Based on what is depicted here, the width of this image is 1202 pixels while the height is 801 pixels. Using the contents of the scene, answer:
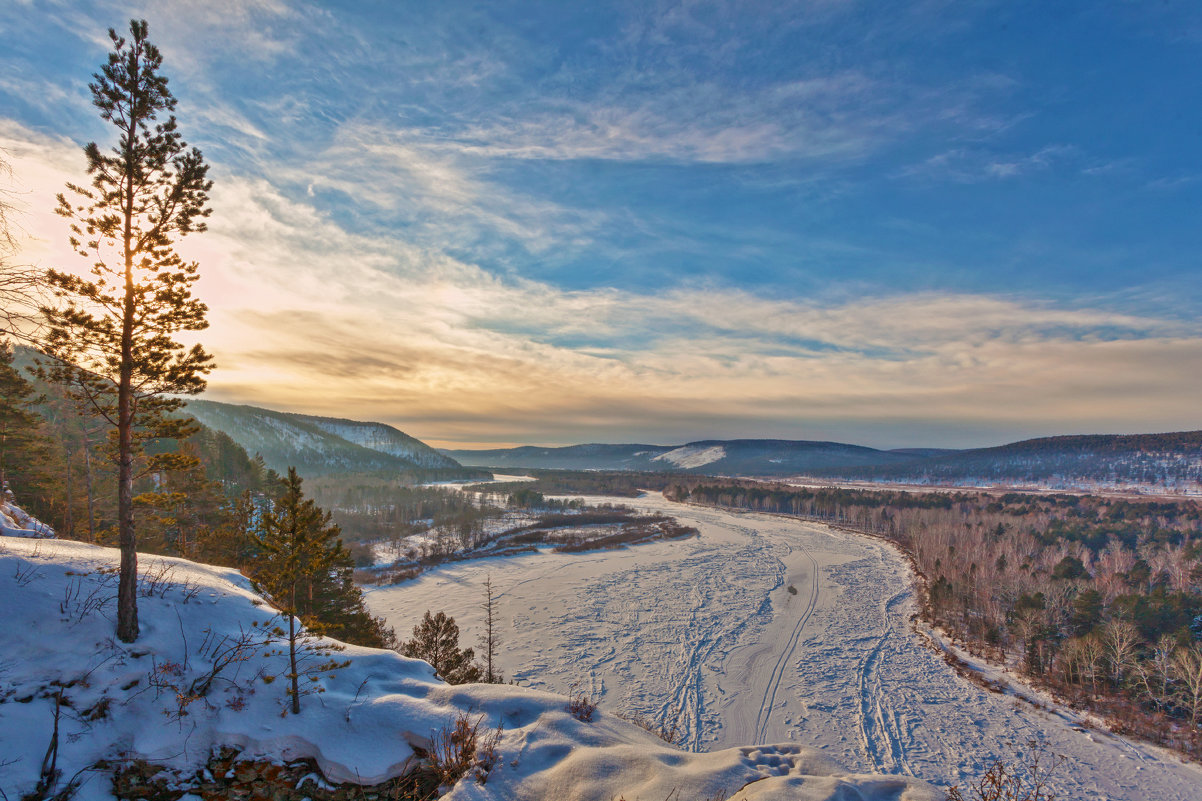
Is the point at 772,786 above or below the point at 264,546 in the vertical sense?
below

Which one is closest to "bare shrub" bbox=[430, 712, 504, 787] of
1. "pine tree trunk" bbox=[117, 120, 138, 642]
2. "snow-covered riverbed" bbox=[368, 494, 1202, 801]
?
"pine tree trunk" bbox=[117, 120, 138, 642]

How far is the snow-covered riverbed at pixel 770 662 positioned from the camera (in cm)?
2636

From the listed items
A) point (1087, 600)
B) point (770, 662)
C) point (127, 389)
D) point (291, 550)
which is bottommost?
point (770, 662)

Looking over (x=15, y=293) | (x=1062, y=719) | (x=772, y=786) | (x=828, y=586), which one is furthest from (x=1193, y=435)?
(x=15, y=293)

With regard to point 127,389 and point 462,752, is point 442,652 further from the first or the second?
point 127,389

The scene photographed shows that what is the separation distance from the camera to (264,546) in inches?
414

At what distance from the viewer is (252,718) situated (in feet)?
29.4

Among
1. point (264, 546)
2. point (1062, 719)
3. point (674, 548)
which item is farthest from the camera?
point (674, 548)

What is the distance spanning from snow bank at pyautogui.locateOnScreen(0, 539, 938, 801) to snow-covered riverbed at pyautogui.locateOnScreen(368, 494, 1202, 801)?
19895mm

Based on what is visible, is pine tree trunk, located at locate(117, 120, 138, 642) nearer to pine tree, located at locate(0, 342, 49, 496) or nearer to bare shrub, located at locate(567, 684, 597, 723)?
bare shrub, located at locate(567, 684, 597, 723)

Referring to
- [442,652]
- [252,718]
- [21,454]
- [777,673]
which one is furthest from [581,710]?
[21,454]

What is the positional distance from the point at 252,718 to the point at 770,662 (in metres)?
37.2

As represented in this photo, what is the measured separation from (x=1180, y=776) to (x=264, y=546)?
149 feet

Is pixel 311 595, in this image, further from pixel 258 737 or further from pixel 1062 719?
pixel 1062 719
